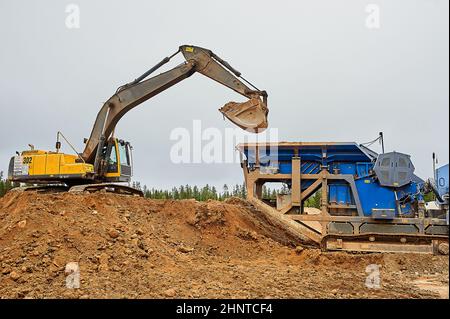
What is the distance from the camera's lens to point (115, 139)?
1309cm

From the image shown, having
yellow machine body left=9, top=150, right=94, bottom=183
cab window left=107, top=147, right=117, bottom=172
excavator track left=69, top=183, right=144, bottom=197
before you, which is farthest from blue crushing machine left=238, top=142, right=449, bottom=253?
yellow machine body left=9, top=150, right=94, bottom=183

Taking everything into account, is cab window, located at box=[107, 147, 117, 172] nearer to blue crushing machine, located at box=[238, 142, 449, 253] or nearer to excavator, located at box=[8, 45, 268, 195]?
excavator, located at box=[8, 45, 268, 195]

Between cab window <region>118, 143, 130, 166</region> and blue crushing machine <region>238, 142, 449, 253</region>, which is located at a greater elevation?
cab window <region>118, 143, 130, 166</region>

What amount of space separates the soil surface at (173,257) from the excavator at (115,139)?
0.92m

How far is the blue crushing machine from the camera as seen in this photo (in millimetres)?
10695

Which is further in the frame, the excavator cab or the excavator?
the excavator cab

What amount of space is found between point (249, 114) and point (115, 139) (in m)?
4.03

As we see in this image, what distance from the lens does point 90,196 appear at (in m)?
10.9

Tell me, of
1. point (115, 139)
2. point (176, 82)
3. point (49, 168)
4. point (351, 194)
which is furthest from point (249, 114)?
point (49, 168)

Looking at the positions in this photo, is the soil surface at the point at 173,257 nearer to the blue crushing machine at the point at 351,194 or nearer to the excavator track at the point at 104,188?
the blue crushing machine at the point at 351,194

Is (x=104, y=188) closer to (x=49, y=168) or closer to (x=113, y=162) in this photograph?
(x=113, y=162)

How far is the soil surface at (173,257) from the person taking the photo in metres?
7.02
